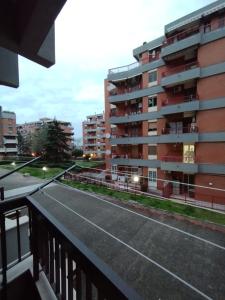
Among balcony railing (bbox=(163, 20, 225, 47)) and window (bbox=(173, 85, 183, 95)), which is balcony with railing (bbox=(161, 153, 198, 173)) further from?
balcony railing (bbox=(163, 20, 225, 47))

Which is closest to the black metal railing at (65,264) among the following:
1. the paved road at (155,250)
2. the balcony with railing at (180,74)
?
the paved road at (155,250)

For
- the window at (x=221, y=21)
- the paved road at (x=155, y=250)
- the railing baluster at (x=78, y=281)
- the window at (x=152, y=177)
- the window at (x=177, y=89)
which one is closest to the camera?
the railing baluster at (x=78, y=281)

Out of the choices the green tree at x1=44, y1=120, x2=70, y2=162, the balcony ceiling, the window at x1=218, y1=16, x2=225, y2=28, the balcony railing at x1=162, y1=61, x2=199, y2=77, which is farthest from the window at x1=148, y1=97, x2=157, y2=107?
the green tree at x1=44, y1=120, x2=70, y2=162

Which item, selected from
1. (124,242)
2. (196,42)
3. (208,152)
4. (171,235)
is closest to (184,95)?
(196,42)

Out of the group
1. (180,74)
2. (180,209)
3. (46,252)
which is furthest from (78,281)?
(180,74)

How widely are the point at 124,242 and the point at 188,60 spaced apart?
1305cm

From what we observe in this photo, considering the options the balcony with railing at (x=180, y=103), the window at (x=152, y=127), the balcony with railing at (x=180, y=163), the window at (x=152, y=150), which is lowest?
the balcony with railing at (x=180, y=163)

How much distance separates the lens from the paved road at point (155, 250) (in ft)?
12.7

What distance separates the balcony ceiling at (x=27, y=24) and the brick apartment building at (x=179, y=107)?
8005mm

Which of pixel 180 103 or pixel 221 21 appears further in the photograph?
pixel 180 103

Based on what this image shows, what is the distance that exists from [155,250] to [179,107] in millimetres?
9824

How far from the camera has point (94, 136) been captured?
44.7m

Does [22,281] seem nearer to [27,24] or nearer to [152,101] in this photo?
[27,24]

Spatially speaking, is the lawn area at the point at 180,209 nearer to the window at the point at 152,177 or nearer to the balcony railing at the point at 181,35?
the window at the point at 152,177
